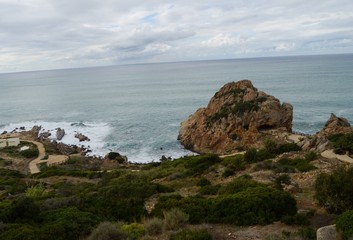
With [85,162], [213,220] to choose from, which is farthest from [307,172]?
[85,162]

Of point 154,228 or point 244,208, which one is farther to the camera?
point 244,208

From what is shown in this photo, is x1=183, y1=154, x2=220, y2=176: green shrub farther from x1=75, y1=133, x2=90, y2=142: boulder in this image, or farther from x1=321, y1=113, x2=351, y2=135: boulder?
x1=75, y1=133, x2=90, y2=142: boulder

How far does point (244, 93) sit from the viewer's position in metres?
55.9

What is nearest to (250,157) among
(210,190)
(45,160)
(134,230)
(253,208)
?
(210,190)

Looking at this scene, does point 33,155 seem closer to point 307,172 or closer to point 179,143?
point 179,143

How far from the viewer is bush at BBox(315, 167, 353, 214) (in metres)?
11.3

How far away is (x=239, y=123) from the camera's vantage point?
51094 mm

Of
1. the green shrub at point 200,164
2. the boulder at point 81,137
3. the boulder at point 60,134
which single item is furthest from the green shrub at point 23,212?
the boulder at point 60,134

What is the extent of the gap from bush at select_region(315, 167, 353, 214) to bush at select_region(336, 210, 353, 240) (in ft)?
9.51

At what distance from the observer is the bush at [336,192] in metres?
11.3

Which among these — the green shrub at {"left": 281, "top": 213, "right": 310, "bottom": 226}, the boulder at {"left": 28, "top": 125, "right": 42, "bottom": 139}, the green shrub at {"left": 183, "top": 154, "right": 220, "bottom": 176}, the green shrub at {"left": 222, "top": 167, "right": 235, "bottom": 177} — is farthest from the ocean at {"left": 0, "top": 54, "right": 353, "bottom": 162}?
the green shrub at {"left": 281, "top": 213, "right": 310, "bottom": 226}

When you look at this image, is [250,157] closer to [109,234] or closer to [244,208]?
[244,208]

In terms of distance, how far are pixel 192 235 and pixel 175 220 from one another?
1.75m

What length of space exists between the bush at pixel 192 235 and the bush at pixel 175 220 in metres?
1.02
